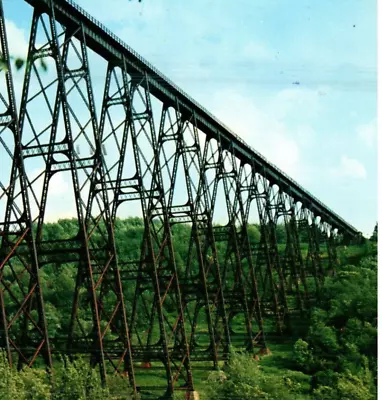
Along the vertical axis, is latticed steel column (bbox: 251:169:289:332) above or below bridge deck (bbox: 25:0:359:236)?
below

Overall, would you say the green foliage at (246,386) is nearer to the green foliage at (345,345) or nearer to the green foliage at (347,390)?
the green foliage at (347,390)

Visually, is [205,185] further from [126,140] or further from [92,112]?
[92,112]

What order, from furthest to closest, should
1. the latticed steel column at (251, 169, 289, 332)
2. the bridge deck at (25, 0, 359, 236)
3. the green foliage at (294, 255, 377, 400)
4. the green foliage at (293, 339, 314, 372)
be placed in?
1. the latticed steel column at (251, 169, 289, 332)
2. the green foliage at (293, 339, 314, 372)
3. the bridge deck at (25, 0, 359, 236)
4. the green foliage at (294, 255, 377, 400)

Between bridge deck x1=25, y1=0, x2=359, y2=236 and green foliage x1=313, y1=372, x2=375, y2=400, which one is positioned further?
bridge deck x1=25, y1=0, x2=359, y2=236

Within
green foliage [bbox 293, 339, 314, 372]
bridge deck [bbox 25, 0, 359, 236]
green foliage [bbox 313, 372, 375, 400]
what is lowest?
green foliage [bbox 293, 339, 314, 372]

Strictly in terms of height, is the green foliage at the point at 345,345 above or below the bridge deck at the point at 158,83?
below

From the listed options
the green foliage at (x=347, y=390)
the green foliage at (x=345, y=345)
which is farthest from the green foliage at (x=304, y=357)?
the green foliage at (x=347, y=390)

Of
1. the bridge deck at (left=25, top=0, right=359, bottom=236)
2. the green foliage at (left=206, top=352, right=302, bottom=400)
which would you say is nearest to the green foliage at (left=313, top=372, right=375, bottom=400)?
the green foliage at (left=206, top=352, right=302, bottom=400)

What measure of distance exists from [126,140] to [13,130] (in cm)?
484

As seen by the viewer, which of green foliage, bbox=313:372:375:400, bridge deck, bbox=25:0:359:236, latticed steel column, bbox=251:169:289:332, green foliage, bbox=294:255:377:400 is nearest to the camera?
green foliage, bbox=313:372:375:400

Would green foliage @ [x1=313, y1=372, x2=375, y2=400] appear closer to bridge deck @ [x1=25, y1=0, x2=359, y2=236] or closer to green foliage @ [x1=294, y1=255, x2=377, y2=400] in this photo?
green foliage @ [x1=294, y1=255, x2=377, y2=400]

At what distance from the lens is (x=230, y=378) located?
12.8 metres

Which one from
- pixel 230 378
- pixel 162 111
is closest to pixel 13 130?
pixel 230 378

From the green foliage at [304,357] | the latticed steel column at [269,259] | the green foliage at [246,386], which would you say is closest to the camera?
the green foliage at [246,386]
